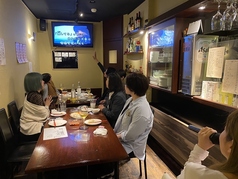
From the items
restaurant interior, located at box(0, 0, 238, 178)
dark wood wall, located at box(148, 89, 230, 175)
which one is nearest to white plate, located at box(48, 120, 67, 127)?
restaurant interior, located at box(0, 0, 238, 178)

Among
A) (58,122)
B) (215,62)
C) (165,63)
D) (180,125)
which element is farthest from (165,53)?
(58,122)

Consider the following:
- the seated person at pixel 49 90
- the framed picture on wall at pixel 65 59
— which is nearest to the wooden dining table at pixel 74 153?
the seated person at pixel 49 90

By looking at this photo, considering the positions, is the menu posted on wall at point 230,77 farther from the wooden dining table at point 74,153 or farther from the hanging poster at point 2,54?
the hanging poster at point 2,54

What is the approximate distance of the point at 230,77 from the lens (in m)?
1.64

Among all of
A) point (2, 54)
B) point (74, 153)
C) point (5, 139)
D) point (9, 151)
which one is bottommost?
point (9, 151)

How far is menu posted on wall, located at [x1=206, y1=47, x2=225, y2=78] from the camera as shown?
69.4 inches

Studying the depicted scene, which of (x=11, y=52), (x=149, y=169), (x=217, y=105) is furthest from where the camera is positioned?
(x=11, y=52)

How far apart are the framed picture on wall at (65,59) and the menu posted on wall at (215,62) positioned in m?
4.07

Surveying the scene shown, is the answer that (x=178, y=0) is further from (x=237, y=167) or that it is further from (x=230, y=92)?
(x=237, y=167)

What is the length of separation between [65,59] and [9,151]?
11.8 ft

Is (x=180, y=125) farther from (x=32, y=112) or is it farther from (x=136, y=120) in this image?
(x=32, y=112)

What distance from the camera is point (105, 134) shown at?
5.66ft

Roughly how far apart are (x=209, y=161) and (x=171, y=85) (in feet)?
3.41

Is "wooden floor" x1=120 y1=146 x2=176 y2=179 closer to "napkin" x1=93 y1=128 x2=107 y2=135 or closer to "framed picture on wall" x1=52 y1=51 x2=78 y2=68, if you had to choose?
"napkin" x1=93 y1=128 x2=107 y2=135
